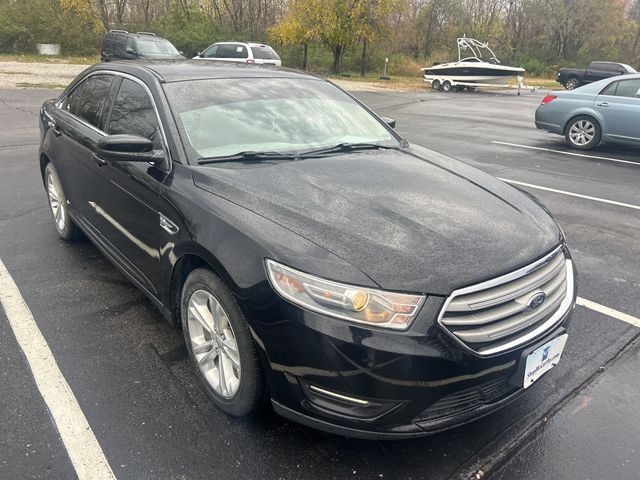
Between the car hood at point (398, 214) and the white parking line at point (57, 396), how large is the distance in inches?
50.7

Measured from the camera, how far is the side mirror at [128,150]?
2.79 metres

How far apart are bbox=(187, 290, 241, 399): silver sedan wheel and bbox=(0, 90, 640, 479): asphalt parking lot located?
0.55ft

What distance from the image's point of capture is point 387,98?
19656mm

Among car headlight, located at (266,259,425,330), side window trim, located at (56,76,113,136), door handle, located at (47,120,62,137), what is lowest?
car headlight, located at (266,259,425,330)

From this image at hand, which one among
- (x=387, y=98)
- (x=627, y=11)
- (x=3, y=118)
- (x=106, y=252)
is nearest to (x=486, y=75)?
(x=387, y=98)

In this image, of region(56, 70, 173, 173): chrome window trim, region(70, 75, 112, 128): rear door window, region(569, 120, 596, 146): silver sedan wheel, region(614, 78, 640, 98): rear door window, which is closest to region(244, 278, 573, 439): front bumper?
region(56, 70, 173, 173): chrome window trim

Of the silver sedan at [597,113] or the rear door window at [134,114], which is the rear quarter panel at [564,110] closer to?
the silver sedan at [597,113]

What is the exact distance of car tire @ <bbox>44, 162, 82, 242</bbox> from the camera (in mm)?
4441

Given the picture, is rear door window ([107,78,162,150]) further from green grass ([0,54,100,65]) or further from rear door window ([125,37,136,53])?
green grass ([0,54,100,65])

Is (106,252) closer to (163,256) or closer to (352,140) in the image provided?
(163,256)

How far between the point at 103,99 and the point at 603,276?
4.21 metres

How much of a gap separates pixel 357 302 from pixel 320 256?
0.83 feet

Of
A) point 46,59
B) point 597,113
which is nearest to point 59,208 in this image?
point 597,113

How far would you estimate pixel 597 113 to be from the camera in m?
9.52
